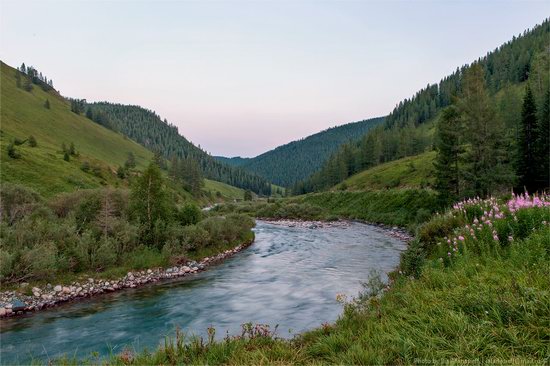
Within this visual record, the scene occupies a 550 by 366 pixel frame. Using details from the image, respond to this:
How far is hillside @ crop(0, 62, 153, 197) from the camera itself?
49.3 m

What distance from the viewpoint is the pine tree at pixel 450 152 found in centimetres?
3944

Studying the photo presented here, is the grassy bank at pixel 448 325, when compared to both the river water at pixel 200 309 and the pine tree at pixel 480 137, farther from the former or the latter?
the pine tree at pixel 480 137

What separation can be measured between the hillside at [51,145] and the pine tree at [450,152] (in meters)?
47.0

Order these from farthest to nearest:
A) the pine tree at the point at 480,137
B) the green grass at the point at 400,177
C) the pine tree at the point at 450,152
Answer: the green grass at the point at 400,177 → the pine tree at the point at 450,152 → the pine tree at the point at 480,137

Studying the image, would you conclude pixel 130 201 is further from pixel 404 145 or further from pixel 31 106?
pixel 31 106

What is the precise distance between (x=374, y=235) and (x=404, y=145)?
91.7m

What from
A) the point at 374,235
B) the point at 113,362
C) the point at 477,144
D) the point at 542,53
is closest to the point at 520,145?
the point at 477,144

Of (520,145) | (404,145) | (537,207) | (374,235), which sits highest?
(404,145)

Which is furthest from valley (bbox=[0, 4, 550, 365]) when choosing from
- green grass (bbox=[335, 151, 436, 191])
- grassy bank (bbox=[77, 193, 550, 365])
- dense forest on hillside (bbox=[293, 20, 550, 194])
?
green grass (bbox=[335, 151, 436, 191])

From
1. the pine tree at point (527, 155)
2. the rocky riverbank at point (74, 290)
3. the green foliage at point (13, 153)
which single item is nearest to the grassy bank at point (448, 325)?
the rocky riverbank at point (74, 290)

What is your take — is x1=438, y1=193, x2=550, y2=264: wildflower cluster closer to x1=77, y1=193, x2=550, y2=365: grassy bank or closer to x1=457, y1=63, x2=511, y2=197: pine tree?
x1=77, y1=193, x2=550, y2=365: grassy bank

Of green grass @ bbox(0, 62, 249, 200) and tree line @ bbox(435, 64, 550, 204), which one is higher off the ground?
green grass @ bbox(0, 62, 249, 200)

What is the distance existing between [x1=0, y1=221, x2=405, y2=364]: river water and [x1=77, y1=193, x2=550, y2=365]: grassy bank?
1935mm

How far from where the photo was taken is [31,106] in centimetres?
14275
